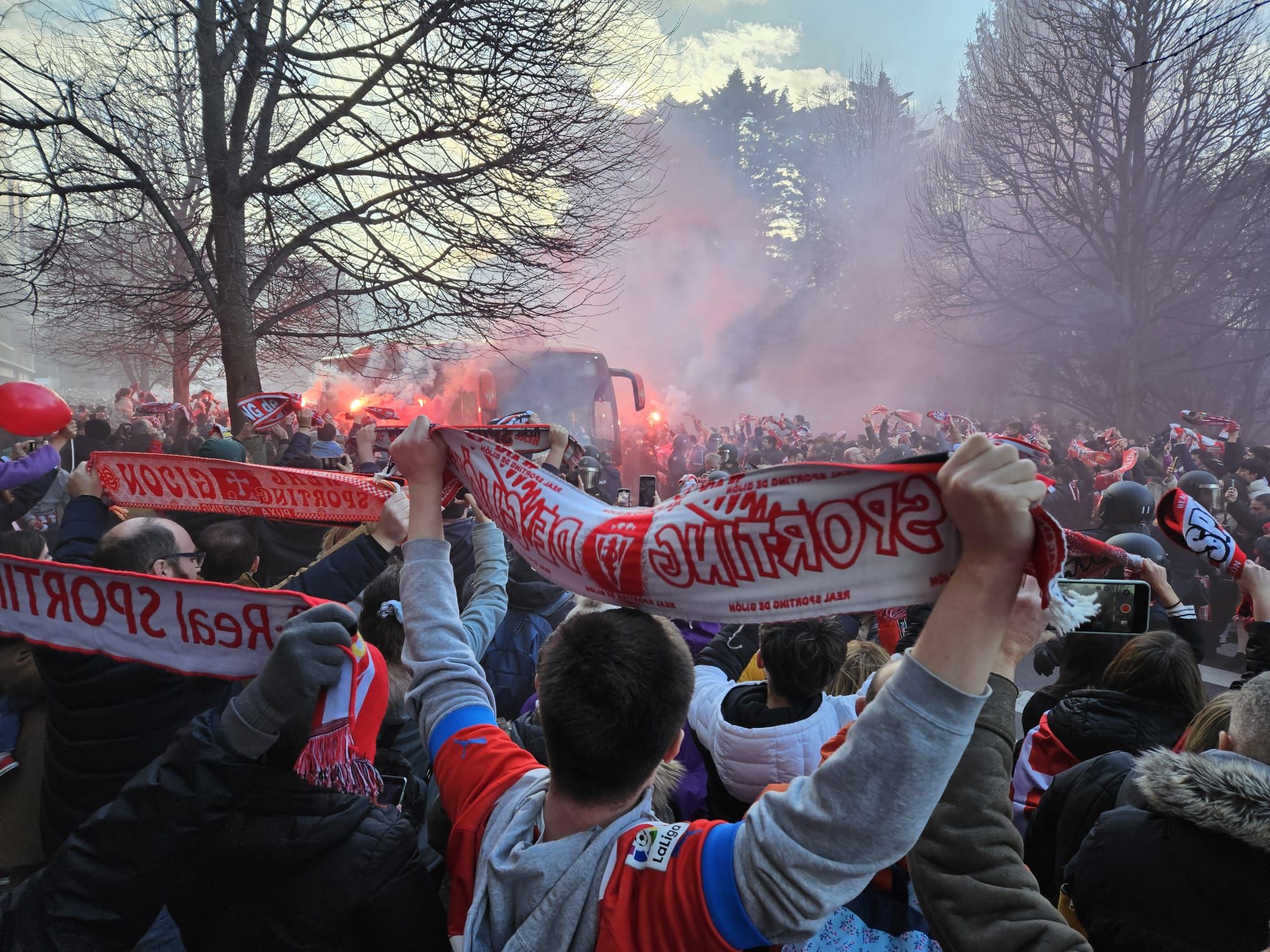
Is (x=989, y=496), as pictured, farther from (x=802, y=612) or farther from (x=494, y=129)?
(x=494, y=129)

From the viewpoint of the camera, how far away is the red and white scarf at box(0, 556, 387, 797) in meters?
1.49

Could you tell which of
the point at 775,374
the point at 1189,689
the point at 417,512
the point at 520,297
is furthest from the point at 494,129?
the point at 775,374

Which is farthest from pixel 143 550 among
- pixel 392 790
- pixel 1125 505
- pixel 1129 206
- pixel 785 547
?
pixel 1129 206

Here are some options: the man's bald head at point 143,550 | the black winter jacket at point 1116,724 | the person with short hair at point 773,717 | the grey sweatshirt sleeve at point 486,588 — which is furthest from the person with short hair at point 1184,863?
the man's bald head at point 143,550

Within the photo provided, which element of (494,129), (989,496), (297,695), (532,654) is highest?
(494,129)

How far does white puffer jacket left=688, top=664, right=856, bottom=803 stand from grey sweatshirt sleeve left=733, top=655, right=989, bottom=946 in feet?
3.48

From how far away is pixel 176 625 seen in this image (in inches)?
68.8

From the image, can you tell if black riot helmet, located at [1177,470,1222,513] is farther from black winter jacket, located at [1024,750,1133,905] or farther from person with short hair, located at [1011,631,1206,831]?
black winter jacket, located at [1024,750,1133,905]

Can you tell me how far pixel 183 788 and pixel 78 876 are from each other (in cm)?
22

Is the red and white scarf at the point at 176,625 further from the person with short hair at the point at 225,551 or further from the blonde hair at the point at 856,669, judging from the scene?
the blonde hair at the point at 856,669

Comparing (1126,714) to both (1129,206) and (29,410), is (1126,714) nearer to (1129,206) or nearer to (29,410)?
(29,410)

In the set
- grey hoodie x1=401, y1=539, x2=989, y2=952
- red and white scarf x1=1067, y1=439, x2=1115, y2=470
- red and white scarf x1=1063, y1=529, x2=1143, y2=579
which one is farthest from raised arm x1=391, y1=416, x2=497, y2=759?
red and white scarf x1=1067, y1=439, x2=1115, y2=470

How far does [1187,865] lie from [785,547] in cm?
103

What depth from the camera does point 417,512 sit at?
1.75 metres
